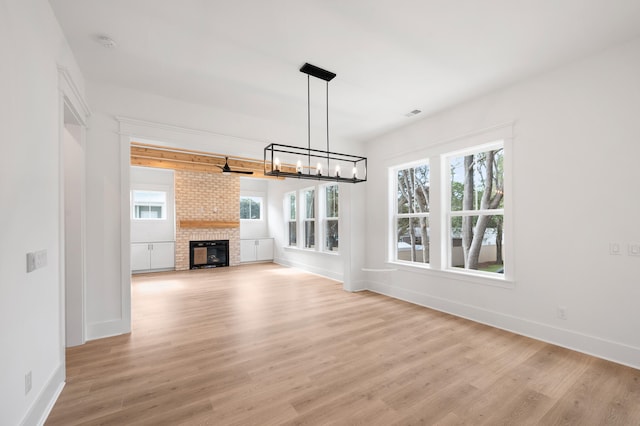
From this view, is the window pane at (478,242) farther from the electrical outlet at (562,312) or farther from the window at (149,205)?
the window at (149,205)

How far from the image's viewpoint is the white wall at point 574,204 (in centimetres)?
262

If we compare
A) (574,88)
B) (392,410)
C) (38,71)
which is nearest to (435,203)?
(574,88)

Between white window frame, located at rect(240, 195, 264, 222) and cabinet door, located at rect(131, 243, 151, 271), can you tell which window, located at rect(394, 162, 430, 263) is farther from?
cabinet door, located at rect(131, 243, 151, 271)

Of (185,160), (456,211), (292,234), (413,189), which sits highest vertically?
(185,160)

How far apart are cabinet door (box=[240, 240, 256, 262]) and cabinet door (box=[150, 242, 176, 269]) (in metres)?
1.87

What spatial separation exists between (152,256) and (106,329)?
477 centimetres

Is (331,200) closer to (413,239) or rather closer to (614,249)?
(413,239)

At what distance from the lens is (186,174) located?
8.15 metres

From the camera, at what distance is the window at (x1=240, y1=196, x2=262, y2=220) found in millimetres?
9719

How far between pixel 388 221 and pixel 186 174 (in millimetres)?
5873

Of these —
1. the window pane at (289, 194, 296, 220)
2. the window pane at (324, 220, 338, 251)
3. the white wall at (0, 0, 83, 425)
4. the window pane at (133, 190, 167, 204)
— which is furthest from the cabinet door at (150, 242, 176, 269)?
the white wall at (0, 0, 83, 425)

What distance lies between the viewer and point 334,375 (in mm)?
2447

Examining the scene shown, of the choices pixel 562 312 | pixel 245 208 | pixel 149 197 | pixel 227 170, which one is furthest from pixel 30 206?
pixel 245 208

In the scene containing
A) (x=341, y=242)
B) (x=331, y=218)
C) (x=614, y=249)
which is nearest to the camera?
(x=614, y=249)
